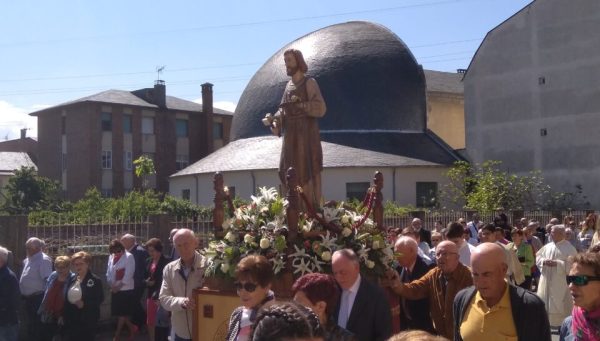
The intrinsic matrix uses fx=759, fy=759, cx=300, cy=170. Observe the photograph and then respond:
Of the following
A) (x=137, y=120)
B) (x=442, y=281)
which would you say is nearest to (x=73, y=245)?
(x=442, y=281)

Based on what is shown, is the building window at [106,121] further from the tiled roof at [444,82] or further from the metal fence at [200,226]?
the metal fence at [200,226]

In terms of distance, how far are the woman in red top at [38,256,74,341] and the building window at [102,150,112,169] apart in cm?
4918

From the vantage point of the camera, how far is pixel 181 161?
210ft

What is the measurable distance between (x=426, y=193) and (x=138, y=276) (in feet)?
99.0

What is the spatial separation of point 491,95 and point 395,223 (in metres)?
21.6

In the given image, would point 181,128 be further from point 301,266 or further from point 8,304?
point 301,266

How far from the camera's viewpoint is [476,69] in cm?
4225

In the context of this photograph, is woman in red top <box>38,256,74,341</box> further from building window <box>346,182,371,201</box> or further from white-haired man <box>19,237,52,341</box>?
building window <box>346,182,371,201</box>

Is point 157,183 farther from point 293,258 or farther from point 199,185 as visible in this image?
point 293,258

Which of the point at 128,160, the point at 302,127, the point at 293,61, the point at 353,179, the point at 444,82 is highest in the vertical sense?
the point at 444,82

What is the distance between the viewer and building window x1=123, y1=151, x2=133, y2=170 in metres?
59.8

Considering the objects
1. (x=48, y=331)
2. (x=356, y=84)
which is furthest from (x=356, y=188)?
(x=48, y=331)

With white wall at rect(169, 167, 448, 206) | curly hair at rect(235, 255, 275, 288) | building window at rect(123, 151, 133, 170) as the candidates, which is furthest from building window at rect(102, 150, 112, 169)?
curly hair at rect(235, 255, 275, 288)

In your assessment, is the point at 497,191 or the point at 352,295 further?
the point at 497,191
